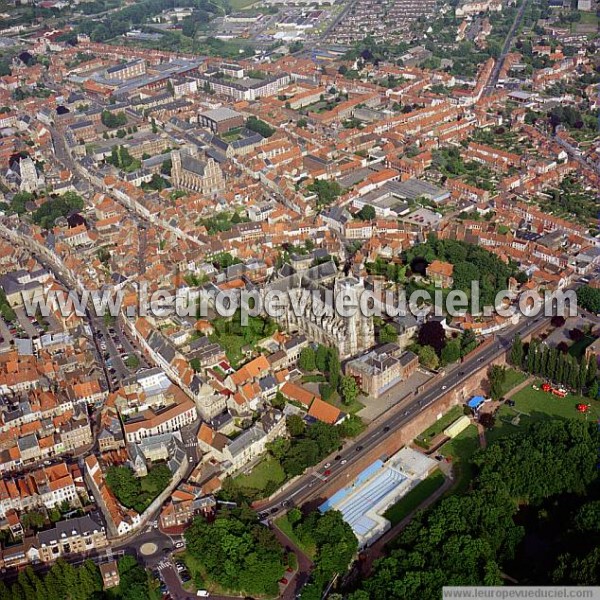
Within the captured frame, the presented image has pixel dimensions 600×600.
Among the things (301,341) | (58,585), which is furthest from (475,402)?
(58,585)

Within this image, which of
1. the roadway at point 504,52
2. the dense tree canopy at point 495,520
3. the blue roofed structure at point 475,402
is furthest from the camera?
the roadway at point 504,52

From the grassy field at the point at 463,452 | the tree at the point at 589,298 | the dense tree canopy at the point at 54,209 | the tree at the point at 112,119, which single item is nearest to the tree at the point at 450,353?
the grassy field at the point at 463,452

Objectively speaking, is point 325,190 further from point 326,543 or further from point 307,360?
point 326,543

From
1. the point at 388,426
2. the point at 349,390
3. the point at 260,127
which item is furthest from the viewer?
the point at 260,127

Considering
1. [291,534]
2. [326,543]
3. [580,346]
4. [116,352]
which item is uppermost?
[116,352]

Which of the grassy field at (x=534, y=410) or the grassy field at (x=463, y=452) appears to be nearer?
the grassy field at (x=463, y=452)

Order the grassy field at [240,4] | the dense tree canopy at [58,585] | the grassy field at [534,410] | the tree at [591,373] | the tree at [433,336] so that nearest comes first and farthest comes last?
the dense tree canopy at [58,585] → the grassy field at [534,410] → the tree at [591,373] → the tree at [433,336] → the grassy field at [240,4]

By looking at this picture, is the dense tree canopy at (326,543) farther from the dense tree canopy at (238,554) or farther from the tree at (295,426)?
the tree at (295,426)

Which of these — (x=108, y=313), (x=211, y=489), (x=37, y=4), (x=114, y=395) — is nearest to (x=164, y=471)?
(x=211, y=489)

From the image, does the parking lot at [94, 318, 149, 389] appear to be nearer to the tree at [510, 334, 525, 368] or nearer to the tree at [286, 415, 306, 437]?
the tree at [286, 415, 306, 437]
